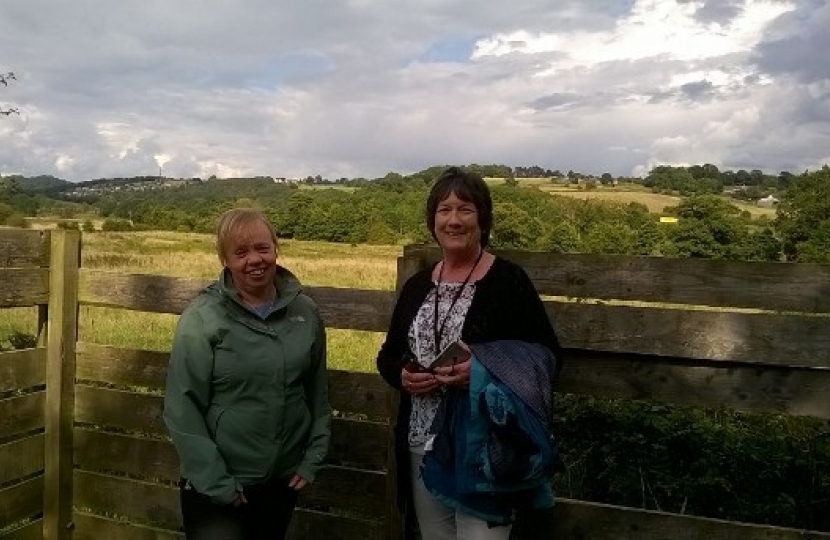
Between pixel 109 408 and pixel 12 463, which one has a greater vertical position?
pixel 109 408

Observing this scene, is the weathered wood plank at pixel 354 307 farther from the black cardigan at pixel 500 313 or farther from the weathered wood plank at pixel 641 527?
the weathered wood plank at pixel 641 527

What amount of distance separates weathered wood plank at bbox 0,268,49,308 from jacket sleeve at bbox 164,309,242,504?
1964 millimetres

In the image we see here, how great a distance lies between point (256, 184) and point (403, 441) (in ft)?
186

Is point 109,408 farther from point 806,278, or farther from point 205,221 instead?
point 205,221

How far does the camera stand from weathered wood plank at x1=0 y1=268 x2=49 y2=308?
4695 mm

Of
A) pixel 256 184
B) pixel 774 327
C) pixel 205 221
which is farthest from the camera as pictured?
pixel 256 184

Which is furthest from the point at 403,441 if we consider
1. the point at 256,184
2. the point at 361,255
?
the point at 256,184

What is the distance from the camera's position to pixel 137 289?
4836mm

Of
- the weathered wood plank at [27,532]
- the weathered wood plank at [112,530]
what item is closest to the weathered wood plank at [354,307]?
the weathered wood plank at [112,530]

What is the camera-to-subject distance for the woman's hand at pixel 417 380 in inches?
129

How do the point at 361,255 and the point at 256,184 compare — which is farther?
the point at 256,184

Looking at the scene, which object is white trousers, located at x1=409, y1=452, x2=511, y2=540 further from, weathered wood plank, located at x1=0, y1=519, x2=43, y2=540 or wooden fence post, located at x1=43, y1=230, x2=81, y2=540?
weathered wood plank, located at x1=0, y1=519, x2=43, y2=540

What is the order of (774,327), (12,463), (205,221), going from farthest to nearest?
(205,221), (12,463), (774,327)

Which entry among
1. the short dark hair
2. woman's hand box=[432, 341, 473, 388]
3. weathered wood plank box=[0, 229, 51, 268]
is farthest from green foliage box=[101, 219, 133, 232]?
woman's hand box=[432, 341, 473, 388]
